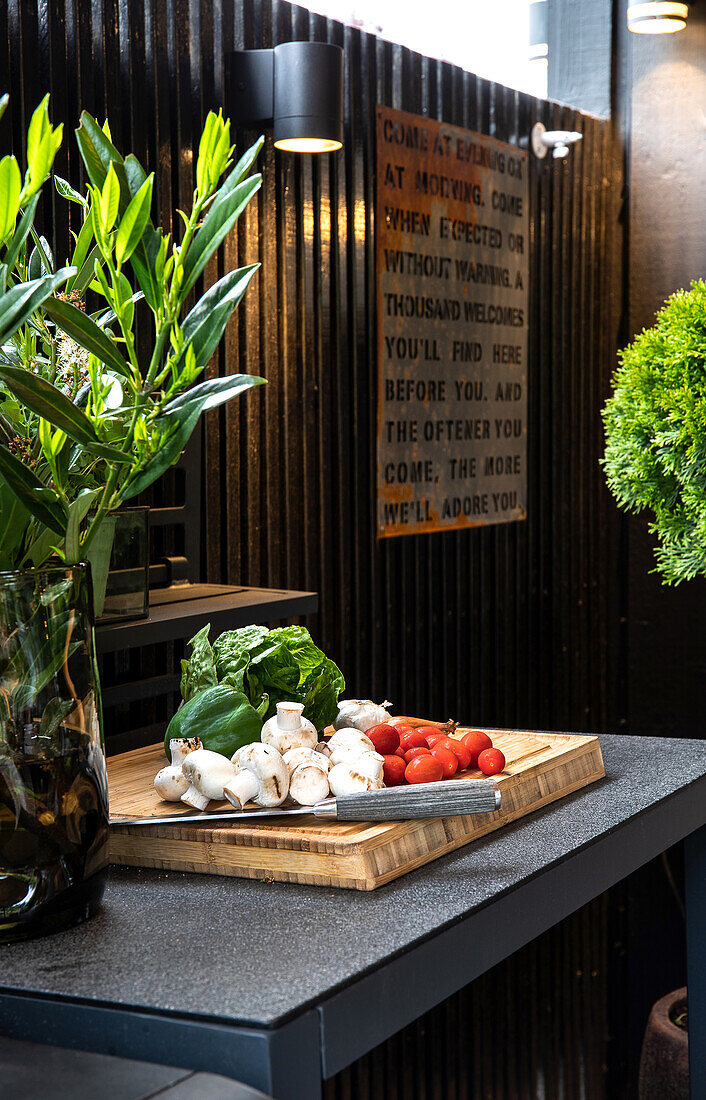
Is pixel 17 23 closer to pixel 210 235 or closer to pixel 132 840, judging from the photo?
pixel 210 235

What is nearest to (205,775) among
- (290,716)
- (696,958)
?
(290,716)

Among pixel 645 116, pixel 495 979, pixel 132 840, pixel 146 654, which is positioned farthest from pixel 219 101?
pixel 495 979

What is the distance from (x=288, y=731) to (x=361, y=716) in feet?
0.58

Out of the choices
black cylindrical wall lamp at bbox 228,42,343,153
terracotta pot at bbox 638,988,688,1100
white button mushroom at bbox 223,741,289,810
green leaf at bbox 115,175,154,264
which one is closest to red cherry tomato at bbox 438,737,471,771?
white button mushroom at bbox 223,741,289,810

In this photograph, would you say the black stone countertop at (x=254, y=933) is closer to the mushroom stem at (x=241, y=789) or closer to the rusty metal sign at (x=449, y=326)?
the mushroom stem at (x=241, y=789)

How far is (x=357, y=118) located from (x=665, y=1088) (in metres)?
2.04

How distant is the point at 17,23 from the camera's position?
186 cm

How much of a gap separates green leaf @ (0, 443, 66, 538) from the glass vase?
42mm

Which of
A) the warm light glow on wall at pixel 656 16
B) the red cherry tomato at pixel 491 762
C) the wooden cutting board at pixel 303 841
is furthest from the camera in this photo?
the warm light glow on wall at pixel 656 16

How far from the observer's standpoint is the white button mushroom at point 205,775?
127 centimetres

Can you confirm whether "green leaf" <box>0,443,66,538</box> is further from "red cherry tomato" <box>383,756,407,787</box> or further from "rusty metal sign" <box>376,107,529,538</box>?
"rusty metal sign" <box>376,107,529,538</box>

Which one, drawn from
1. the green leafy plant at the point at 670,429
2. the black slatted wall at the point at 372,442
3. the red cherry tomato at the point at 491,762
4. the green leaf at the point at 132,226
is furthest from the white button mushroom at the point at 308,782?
the green leafy plant at the point at 670,429

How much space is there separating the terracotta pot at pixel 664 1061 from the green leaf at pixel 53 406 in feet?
6.64

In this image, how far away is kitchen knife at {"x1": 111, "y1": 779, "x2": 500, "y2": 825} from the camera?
1.22m
